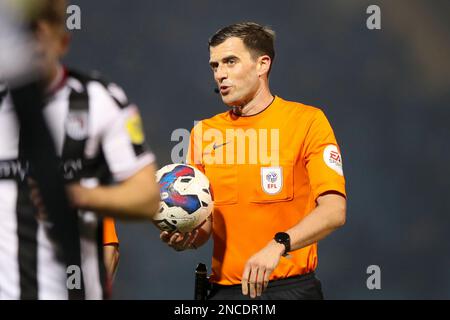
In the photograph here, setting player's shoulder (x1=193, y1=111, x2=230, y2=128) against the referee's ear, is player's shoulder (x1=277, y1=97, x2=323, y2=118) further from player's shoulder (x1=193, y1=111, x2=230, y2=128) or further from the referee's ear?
player's shoulder (x1=193, y1=111, x2=230, y2=128)

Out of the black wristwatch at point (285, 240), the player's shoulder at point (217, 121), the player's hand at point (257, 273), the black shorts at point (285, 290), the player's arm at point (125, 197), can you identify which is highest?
the player's shoulder at point (217, 121)

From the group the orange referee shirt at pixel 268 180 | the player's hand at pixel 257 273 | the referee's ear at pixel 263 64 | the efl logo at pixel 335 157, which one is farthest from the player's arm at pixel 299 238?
the referee's ear at pixel 263 64

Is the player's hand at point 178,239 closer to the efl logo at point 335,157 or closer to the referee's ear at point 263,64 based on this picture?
the efl logo at point 335,157

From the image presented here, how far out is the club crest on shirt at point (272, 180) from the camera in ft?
13.5

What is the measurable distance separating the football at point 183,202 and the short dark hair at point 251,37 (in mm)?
880

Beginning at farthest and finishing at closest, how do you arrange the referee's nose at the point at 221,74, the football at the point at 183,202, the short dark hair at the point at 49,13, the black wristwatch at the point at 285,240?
the referee's nose at the point at 221,74, the football at the point at 183,202, the black wristwatch at the point at 285,240, the short dark hair at the point at 49,13

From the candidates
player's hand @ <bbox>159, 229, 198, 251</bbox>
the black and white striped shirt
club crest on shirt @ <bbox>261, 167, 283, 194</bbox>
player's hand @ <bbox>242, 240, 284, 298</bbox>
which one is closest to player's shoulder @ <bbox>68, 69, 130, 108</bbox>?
the black and white striped shirt

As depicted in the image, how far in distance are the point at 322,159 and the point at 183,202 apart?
785 mm

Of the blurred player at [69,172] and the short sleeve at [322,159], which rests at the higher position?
the short sleeve at [322,159]

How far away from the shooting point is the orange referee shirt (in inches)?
160

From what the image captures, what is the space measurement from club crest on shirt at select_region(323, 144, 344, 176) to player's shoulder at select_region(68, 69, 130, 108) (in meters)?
1.97

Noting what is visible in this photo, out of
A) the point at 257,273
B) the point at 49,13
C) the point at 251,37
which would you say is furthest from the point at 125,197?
the point at 251,37

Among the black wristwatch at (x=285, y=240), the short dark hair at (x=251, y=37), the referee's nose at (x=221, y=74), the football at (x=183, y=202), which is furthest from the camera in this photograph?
the short dark hair at (x=251, y=37)
